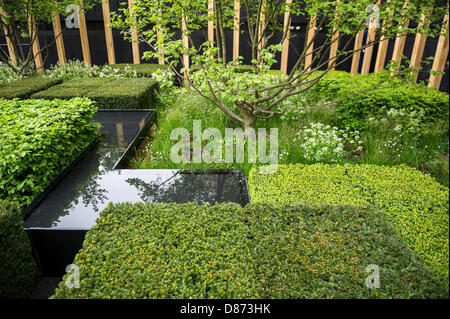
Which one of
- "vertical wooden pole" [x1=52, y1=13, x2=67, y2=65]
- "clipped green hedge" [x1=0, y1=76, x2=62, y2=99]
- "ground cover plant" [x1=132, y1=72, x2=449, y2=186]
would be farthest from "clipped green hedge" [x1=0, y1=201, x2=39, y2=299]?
"vertical wooden pole" [x1=52, y1=13, x2=67, y2=65]

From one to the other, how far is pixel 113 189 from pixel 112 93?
4197 millimetres

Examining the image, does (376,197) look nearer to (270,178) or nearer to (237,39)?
(270,178)

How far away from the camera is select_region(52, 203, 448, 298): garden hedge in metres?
2.06

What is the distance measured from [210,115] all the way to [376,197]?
4.06m

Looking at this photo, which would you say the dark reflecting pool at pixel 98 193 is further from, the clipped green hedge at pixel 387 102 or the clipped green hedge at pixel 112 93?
the clipped green hedge at pixel 387 102

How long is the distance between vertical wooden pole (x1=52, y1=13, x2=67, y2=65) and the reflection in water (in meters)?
11.3

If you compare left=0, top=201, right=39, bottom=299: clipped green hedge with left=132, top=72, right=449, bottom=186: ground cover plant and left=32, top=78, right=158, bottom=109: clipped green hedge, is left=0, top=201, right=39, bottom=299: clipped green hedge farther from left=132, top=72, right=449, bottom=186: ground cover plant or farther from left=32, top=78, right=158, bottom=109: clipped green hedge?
left=32, top=78, right=158, bottom=109: clipped green hedge

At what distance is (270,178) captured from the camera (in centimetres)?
400

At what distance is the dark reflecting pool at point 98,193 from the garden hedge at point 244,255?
0.69 meters

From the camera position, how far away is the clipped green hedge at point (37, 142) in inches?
135

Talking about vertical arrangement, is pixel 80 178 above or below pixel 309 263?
below

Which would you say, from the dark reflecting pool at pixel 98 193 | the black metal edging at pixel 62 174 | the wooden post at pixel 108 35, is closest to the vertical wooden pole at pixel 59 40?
the wooden post at pixel 108 35

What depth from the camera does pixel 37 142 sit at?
3686 millimetres

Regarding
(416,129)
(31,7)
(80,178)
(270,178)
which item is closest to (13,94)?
(80,178)
